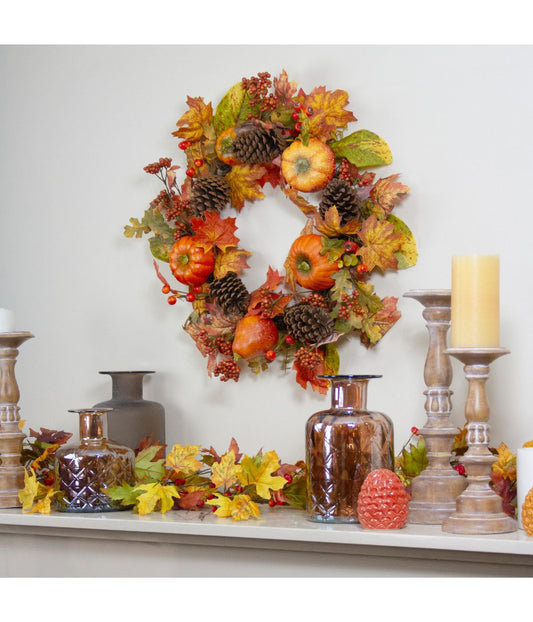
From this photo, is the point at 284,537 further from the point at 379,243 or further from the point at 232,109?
the point at 232,109

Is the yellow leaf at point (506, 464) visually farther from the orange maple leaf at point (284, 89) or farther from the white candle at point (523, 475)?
the orange maple leaf at point (284, 89)

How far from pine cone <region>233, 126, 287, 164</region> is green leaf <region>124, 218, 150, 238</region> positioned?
0.80ft

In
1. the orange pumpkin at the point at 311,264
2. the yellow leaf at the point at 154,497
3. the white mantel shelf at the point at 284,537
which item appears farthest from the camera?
the orange pumpkin at the point at 311,264

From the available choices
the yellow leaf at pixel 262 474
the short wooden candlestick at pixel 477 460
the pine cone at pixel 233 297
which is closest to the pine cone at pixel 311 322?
the pine cone at pixel 233 297

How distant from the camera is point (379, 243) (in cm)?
136

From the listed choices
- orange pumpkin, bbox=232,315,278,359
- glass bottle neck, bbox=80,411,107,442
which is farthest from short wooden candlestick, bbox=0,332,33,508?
orange pumpkin, bbox=232,315,278,359

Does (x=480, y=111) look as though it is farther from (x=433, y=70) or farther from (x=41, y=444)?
(x=41, y=444)

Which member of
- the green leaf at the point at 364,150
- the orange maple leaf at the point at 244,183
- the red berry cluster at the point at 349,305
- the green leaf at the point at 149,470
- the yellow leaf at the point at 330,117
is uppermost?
the yellow leaf at the point at 330,117

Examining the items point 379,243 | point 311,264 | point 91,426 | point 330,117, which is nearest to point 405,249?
point 379,243

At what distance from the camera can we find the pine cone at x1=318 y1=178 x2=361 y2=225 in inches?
54.1

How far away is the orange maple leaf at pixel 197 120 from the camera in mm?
1527

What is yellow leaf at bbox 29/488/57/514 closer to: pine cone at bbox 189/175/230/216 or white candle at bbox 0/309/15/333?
white candle at bbox 0/309/15/333

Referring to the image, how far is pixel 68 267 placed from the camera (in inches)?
67.5

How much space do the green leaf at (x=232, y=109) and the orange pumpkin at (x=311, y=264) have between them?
254mm
